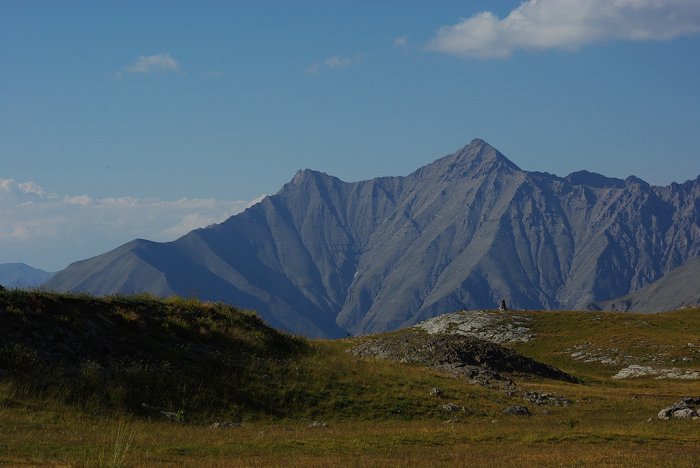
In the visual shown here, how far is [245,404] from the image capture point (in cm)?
3997

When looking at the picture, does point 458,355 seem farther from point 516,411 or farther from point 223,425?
point 223,425

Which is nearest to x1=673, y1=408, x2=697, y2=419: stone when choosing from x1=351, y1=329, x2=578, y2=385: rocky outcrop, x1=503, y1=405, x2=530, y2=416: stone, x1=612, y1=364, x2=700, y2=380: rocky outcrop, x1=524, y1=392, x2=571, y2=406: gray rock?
x1=503, y1=405, x2=530, y2=416: stone

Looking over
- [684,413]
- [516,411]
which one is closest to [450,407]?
[516,411]

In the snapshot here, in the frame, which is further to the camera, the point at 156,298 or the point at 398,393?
the point at 156,298

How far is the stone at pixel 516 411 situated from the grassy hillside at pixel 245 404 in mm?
686

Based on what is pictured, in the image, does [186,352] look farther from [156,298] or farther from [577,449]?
[577,449]

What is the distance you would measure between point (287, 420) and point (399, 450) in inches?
479

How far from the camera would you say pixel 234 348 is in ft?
165

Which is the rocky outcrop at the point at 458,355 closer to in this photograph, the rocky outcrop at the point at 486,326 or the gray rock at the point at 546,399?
the gray rock at the point at 546,399

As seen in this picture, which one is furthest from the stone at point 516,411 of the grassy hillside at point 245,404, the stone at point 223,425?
the stone at point 223,425

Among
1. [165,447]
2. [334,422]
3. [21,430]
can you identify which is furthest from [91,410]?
[334,422]

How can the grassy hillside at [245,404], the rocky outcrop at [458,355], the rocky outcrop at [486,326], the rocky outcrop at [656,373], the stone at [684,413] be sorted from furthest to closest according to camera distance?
the rocky outcrop at [486,326], the rocky outcrop at [656,373], the rocky outcrop at [458,355], the stone at [684,413], the grassy hillside at [245,404]

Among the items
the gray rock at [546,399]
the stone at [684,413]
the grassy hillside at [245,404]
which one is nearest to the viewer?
the grassy hillside at [245,404]

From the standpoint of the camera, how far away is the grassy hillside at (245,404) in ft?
85.2
